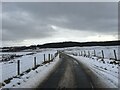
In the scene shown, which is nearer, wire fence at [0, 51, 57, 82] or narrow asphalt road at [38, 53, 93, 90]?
narrow asphalt road at [38, 53, 93, 90]

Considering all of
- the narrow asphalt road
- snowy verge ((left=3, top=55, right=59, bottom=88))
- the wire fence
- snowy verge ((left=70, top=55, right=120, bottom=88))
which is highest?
snowy verge ((left=70, top=55, right=120, bottom=88))

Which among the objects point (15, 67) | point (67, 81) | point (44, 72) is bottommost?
point (15, 67)

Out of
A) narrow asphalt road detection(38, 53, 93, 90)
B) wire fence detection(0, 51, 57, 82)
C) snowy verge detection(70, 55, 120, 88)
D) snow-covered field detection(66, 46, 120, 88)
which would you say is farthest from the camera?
wire fence detection(0, 51, 57, 82)

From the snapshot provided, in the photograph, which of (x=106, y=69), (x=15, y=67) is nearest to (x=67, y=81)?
(x=106, y=69)

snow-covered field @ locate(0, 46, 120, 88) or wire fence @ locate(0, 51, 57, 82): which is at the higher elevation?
snow-covered field @ locate(0, 46, 120, 88)

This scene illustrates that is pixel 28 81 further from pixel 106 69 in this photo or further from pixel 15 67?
pixel 15 67

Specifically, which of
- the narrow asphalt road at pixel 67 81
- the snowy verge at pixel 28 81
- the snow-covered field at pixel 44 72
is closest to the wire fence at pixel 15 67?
the snow-covered field at pixel 44 72

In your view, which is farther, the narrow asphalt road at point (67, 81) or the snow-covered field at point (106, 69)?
the snow-covered field at point (106, 69)

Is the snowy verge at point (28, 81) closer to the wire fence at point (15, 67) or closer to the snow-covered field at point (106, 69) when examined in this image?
the wire fence at point (15, 67)

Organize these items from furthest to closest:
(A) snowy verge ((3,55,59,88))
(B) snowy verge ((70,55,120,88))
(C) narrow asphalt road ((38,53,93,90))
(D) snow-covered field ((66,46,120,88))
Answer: (D) snow-covered field ((66,46,120,88)) → (A) snowy verge ((3,55,59,88)) → (B) snowy verge ((70,55,120,88)) → (C) narrow asphalt road ((38,53,93,90))

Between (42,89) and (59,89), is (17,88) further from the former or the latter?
(59,89)

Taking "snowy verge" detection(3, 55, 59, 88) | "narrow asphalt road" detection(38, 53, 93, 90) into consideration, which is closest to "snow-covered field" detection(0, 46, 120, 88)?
"snowy verge" detection(3, 55, 59, 88)

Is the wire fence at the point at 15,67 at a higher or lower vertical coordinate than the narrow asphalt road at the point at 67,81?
lower

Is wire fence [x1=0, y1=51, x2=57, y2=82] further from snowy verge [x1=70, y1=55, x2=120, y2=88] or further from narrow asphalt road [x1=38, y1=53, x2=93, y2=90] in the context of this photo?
snowy verge [x1=70, y1=55, x2=120, y2=88]
